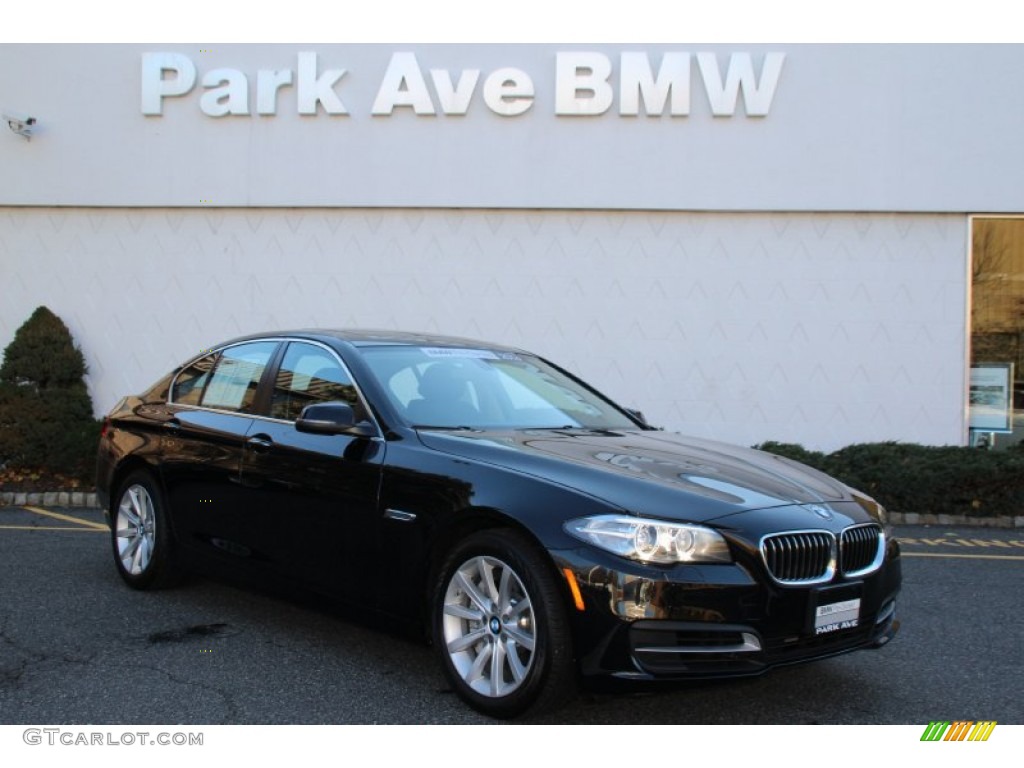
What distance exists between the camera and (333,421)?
448 cm

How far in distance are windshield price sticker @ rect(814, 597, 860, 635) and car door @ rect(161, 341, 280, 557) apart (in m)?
2.85

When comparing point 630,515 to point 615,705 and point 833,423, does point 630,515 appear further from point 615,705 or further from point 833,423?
point 833,423

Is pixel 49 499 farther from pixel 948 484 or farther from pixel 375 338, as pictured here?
pixel 948 484

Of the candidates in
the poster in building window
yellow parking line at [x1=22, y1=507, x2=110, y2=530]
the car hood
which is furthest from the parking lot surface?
the poster in building window

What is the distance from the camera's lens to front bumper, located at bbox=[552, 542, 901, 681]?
353 cm

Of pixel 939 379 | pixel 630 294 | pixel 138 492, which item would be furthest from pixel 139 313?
pixel 939 379

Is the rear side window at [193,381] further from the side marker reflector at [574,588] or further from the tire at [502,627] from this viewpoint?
the side marker reflector at [574,588]

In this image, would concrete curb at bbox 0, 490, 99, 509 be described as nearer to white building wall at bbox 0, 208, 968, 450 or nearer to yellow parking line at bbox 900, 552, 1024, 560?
white building wall at bbox 0, 208, 968, 450

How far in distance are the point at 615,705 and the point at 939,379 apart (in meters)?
8.73

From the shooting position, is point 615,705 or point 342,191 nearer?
point 615,705

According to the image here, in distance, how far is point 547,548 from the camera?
12.1 feet

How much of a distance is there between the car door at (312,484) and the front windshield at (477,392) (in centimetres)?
22

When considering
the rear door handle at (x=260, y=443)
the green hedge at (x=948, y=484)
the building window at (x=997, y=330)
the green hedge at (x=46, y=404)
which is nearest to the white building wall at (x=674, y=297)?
the building window at (x=997, y=330)

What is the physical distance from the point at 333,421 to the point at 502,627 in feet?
4.12
